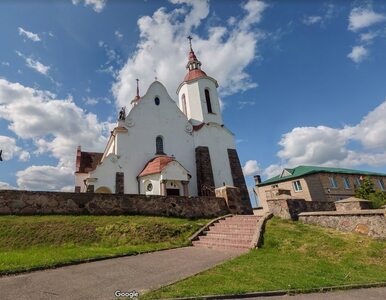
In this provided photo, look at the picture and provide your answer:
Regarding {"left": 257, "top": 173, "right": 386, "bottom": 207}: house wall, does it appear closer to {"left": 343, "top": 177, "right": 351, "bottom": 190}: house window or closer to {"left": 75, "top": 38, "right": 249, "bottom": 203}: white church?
{"left": 343, "top": 177, "right": 351, "bottom": 190}: house window

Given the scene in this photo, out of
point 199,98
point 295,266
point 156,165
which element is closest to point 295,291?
point 295,266

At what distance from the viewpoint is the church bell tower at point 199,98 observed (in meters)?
33.1

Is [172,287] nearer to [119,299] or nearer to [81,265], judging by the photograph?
[119,299]

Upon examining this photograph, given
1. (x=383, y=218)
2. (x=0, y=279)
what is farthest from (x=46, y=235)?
(x=383, y=218)

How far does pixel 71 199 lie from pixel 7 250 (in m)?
5.01

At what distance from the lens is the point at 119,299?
16.9ft

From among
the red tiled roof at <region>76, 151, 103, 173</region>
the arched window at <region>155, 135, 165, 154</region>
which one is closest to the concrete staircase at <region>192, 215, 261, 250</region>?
the arched window at <region>155, 135, 165, 154</region>

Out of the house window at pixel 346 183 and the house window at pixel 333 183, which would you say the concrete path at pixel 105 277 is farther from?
the house window at pixel 346 183

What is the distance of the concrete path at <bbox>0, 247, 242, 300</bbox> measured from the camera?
5.68 metres

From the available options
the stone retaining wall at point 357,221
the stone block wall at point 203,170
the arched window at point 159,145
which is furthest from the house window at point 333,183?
the stone retaining wall at point 357,221

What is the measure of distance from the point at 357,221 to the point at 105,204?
44.4ft

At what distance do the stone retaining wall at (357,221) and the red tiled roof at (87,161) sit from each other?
89.2 ft

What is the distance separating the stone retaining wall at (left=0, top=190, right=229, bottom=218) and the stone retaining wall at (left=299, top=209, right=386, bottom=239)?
701 cm

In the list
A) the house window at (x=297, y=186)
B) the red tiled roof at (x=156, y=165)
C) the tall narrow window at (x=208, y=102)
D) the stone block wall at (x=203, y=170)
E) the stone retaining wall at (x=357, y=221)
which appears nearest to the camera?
the stone retaining wall at (x=357, y=221)
